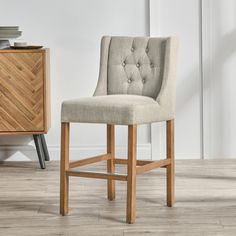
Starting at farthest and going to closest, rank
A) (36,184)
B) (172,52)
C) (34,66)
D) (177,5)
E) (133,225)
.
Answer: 1. (177,5)
2. (34,66)
3. (36,184)
4. (172,52)
5. (133,225)

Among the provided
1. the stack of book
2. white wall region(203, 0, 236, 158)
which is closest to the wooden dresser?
the stack of book

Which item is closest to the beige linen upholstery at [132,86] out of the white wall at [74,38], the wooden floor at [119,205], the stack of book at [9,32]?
the wooden floor at [119,205]

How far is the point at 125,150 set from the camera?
15.5ft

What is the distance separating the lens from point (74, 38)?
468 cm

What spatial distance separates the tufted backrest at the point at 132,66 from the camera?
340 centimetres

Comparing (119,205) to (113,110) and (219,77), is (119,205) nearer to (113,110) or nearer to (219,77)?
(113,110)

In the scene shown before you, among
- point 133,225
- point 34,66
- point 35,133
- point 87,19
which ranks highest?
point 87,19

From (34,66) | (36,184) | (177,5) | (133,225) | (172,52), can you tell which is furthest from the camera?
(177,5)

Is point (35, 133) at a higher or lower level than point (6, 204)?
higher

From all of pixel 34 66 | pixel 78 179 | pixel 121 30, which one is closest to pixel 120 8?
pixel 121 30

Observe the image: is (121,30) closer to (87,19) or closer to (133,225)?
(87,19)

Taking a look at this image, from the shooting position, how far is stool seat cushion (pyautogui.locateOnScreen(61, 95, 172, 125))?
3.05m

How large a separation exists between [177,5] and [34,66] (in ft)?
3.41

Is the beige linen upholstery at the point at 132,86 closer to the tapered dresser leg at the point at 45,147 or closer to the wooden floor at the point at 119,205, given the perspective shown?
the wooden floor at the point at 119,205
